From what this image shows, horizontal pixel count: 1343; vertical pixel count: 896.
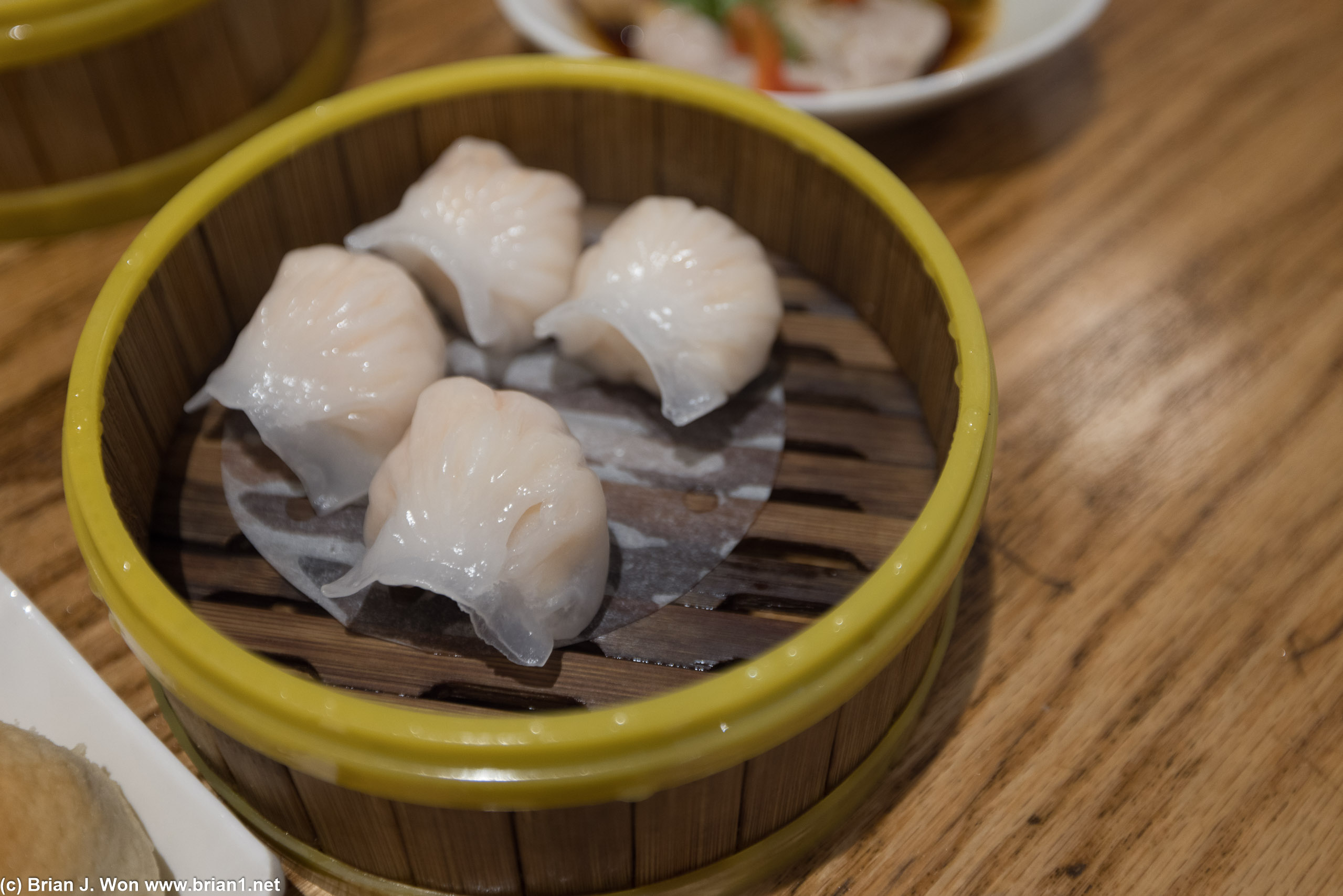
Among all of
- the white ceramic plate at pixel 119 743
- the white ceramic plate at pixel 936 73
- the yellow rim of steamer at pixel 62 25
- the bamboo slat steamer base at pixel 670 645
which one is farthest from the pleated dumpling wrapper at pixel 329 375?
the white ceramic plate at pixel 936 73

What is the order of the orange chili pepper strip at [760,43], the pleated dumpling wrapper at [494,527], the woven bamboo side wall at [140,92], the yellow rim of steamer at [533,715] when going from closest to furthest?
the yellow rim of steamer at [533,715] → the pleated dumpling wrapper at [494,527] → the woven bamboo side wall at [140,92] → the orange chili pepper strip at [760,43]

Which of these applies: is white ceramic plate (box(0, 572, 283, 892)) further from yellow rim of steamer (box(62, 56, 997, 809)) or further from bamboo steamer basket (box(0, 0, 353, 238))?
bamboo steamer basket (box(0, 0, 353, 238))

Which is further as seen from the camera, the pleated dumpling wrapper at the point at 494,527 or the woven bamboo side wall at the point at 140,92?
the woven bamboo side wall at the point at 140,92

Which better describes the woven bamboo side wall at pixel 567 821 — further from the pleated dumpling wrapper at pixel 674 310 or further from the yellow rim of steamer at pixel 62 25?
the yellow rim of steamer at pixel 62 25

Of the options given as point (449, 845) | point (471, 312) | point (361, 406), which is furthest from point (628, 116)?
point (449, 845)

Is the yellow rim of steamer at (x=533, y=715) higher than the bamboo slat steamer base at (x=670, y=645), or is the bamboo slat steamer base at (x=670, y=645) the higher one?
the yellow rim of steamer at (x=533, y=715)

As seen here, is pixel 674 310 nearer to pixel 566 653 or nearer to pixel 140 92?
pixel 566 653

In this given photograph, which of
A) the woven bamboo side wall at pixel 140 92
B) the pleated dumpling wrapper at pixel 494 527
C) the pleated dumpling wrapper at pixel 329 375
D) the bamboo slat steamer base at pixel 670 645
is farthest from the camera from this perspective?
the woven bamboo side wall at pixel 140 92
